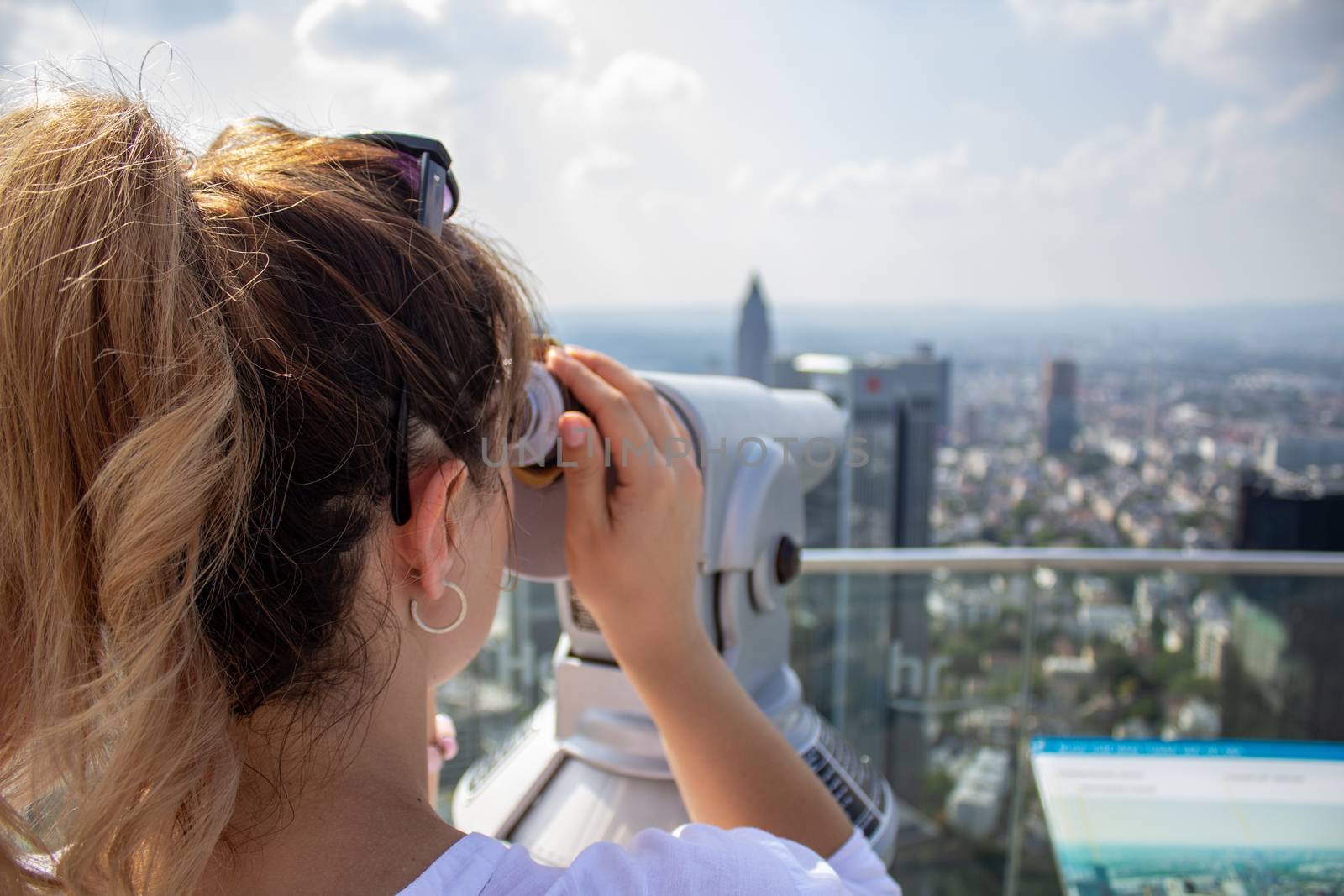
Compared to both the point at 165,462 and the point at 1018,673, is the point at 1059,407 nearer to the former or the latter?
the point at 1018,673

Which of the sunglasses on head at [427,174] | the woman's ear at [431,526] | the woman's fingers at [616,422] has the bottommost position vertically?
the woman's ear at [431,526]

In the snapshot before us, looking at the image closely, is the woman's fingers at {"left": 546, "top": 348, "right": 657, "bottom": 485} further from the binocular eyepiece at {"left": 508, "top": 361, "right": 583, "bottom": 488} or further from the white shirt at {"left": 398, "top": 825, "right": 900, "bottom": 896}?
the white shirt at {"left": 398, "top": 825, "right": 900, "bottom": 896}

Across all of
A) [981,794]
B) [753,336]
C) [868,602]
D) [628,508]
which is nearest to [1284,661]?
[981,794]

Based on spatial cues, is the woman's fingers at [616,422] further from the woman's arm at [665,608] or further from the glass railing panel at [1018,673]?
the glass railing panel at [1018,673]

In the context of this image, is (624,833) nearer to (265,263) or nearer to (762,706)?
(762,706)

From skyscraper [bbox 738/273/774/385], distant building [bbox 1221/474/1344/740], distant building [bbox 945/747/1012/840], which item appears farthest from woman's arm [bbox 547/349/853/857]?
distant building [bbox 1221/474/1344/740]

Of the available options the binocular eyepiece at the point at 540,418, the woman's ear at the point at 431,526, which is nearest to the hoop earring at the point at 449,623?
the woman's ear at the point at 431,526
